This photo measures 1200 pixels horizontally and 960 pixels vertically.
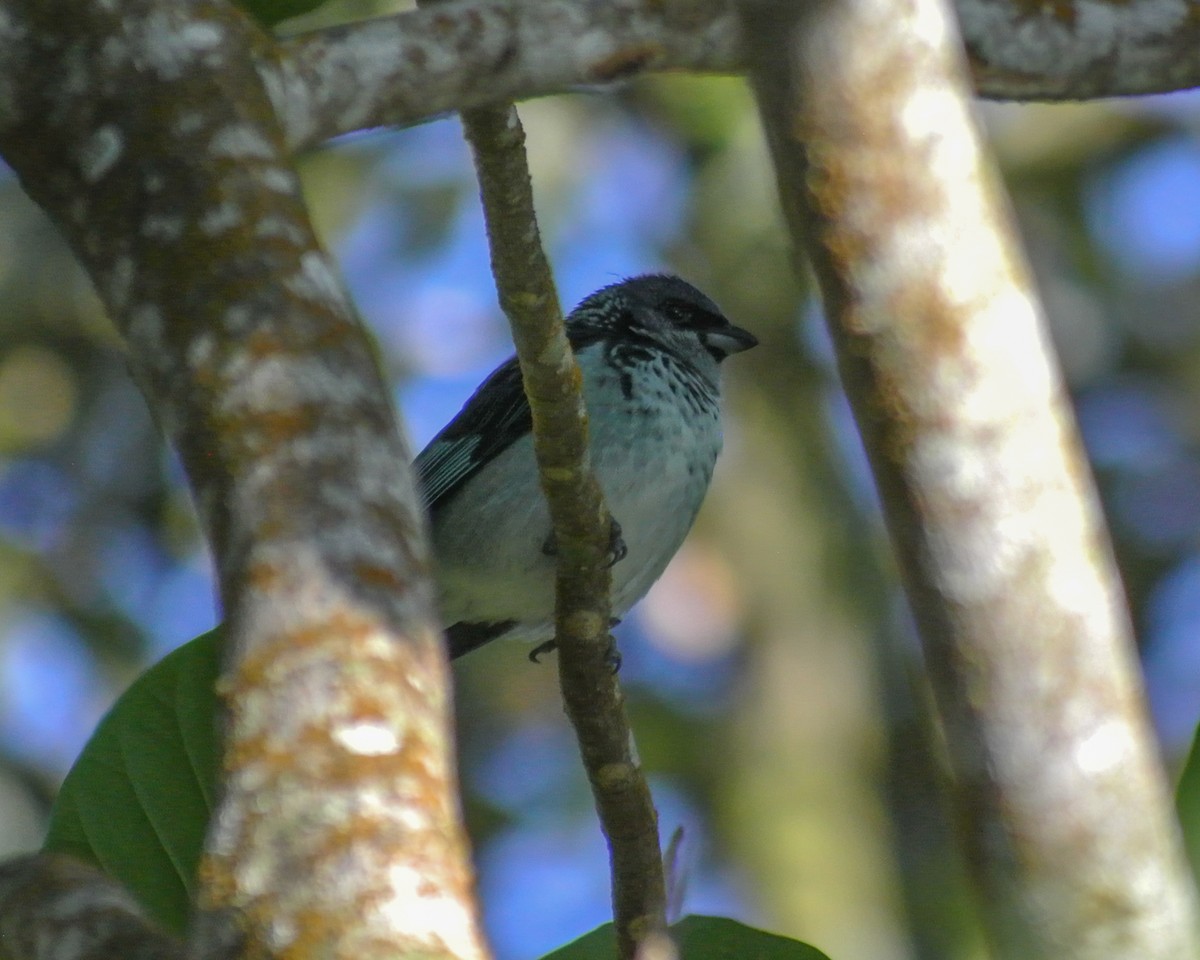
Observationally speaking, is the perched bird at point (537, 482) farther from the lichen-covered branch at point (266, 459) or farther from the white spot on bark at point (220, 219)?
the white spot on bark at point (220, 219)

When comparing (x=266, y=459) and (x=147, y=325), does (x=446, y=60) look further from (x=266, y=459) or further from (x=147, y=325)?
(x=266, y=459)

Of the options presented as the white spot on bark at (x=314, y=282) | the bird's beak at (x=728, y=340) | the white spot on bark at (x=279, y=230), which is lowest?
the white spot on bark at (x=314, y=282)

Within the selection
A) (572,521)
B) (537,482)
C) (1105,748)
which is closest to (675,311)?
(537,482)

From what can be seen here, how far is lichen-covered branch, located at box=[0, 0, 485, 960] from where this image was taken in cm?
155

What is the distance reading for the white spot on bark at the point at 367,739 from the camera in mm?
1632

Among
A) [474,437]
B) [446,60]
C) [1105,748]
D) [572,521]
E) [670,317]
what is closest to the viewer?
[1105,748]

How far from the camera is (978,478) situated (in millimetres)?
1446

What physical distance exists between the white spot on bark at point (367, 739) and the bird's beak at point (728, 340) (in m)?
4.26

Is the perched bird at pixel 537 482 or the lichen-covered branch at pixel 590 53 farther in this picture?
the perched bird at pixel 537 482

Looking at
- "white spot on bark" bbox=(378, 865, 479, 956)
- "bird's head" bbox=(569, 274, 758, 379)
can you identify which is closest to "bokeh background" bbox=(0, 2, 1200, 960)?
"bird's head" bbox=(569, 274, 758, 379)

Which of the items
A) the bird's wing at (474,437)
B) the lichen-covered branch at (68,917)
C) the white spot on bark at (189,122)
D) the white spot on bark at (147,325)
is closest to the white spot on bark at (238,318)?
the white spot on bark at (147,325)

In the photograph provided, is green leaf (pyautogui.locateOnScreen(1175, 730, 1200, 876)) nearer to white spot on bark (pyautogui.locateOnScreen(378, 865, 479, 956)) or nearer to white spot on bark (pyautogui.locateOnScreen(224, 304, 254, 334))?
white spot on bark (pyautogui.locateOnScreen(378, 865, 479, 956))

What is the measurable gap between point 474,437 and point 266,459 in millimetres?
3214

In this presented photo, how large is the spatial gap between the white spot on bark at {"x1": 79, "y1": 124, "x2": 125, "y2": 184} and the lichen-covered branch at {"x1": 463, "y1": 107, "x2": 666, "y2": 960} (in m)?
0.70
